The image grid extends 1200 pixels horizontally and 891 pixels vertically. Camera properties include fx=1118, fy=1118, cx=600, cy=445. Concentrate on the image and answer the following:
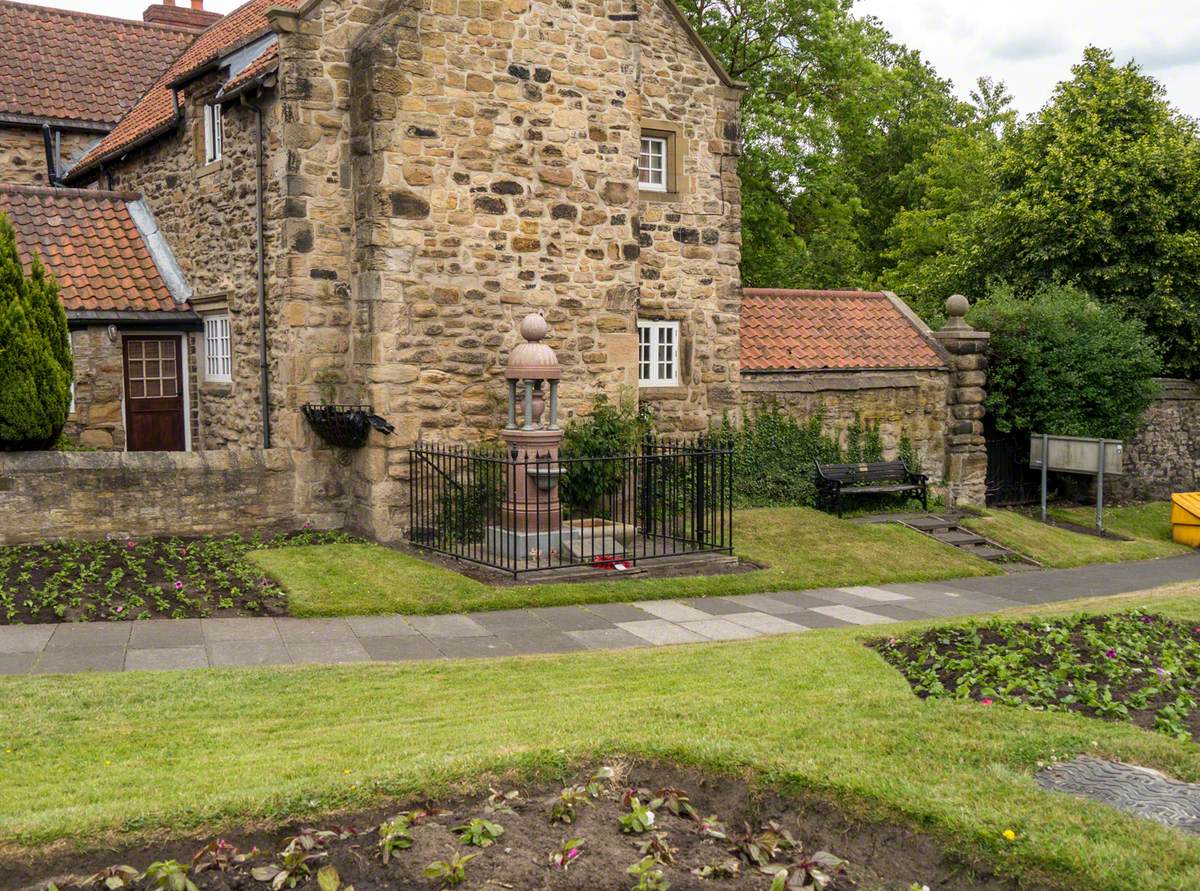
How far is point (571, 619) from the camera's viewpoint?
11.4 meters

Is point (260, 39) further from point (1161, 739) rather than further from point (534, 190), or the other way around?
point (1161, 739)

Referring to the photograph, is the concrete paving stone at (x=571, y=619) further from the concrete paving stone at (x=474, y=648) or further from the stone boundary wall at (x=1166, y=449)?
the stone boundary wall at (x=1166, y=449)

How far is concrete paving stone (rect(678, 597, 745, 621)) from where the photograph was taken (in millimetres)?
12107

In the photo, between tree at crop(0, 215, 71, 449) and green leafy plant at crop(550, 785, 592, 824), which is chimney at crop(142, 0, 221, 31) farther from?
green leafy plant at crop(550, 785, 592, 824)

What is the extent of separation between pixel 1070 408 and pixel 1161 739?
1573 centimetres

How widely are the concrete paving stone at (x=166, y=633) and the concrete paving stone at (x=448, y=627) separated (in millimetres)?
2027

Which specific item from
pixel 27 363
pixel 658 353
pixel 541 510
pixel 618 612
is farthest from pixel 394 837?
pixel 658 353

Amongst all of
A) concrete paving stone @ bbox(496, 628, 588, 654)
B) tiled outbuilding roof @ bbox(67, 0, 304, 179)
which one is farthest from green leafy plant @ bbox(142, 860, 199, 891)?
tiled outbuilding roof @ bbox(67, 0, 304, 179)

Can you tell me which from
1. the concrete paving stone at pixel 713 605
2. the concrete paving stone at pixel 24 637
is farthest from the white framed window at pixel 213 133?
the concrete paving stone at pixel 713 605

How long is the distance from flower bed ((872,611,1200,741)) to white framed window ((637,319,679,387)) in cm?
914

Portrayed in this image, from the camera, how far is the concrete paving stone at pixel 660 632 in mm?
10617

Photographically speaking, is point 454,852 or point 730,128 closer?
point 454,852

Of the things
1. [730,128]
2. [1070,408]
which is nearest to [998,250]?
[1070,408]

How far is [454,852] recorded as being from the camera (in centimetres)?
485
